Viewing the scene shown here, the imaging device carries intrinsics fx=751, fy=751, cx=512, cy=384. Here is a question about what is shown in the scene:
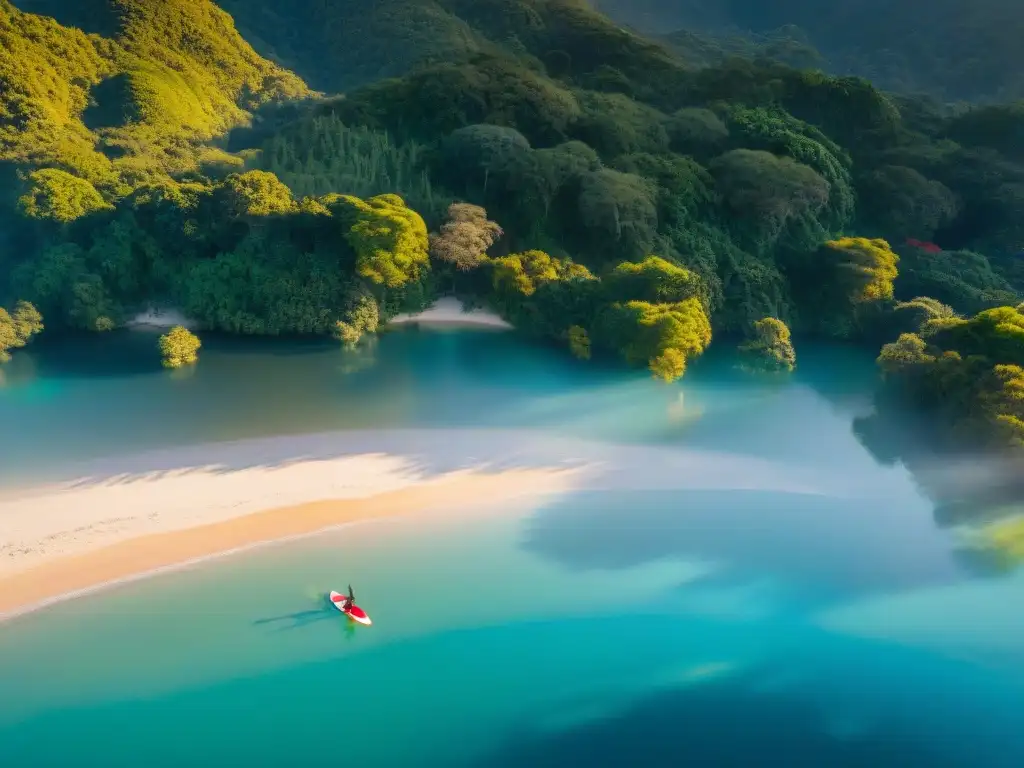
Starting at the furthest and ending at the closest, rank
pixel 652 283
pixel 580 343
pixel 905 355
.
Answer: pixel 580 343 < pixel 652 283 < pixel 905 355

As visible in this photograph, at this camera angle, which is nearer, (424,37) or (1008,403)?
(1008,403)

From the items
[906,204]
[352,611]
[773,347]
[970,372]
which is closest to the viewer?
[352,611]

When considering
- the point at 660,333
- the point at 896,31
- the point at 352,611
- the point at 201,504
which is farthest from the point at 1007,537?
the point at 896,31

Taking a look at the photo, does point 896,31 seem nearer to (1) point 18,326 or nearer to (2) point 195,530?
(1) point 18,326

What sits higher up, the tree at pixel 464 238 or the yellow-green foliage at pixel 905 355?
the tree at pixel 464 238

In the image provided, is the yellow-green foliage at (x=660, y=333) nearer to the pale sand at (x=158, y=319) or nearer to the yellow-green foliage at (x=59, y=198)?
the pale sand at (x=158, y=319)

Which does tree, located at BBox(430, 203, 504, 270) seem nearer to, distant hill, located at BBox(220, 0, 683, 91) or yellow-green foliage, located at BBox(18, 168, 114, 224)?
yellow-green foliage, located at BBox(18, 168, 114, 224)

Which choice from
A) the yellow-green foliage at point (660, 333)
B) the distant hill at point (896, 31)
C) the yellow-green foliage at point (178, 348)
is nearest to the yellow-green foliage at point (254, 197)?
the yellow-green foliage at point (178, 348)
